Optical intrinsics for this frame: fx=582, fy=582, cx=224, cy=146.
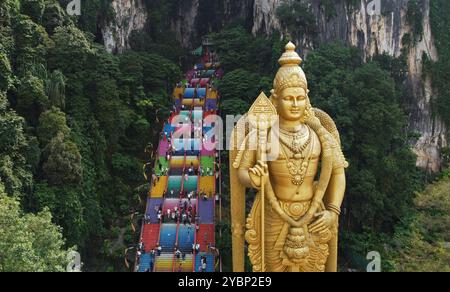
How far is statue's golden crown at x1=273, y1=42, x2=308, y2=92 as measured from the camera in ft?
29.7

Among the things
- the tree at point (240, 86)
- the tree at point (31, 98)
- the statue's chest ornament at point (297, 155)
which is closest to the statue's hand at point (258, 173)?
A: the statue's chest ornament at point (297, 155)

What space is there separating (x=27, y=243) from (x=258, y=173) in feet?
17.2

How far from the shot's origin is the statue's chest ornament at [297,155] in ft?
30.0

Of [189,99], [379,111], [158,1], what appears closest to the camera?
[379,111]

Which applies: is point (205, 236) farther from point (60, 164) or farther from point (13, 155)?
point (13, 155)

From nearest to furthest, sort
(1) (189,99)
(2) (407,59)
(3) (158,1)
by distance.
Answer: (2) (407,59), (1) (189,99), (3) (158,1)

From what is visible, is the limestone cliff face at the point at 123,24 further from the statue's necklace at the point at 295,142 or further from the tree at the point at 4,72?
the statue's necklace at the point at 295,142

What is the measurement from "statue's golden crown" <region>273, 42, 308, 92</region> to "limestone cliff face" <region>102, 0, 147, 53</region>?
79.0ft

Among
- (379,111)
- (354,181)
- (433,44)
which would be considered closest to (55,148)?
(354,181)

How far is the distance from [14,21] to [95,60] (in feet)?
15.4

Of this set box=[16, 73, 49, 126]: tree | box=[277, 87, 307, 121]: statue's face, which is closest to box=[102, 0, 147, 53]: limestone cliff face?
box=[16, 73, 49, 126]: tree

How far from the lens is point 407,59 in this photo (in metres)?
28.4

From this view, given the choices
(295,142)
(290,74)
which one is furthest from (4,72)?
(295,142)
